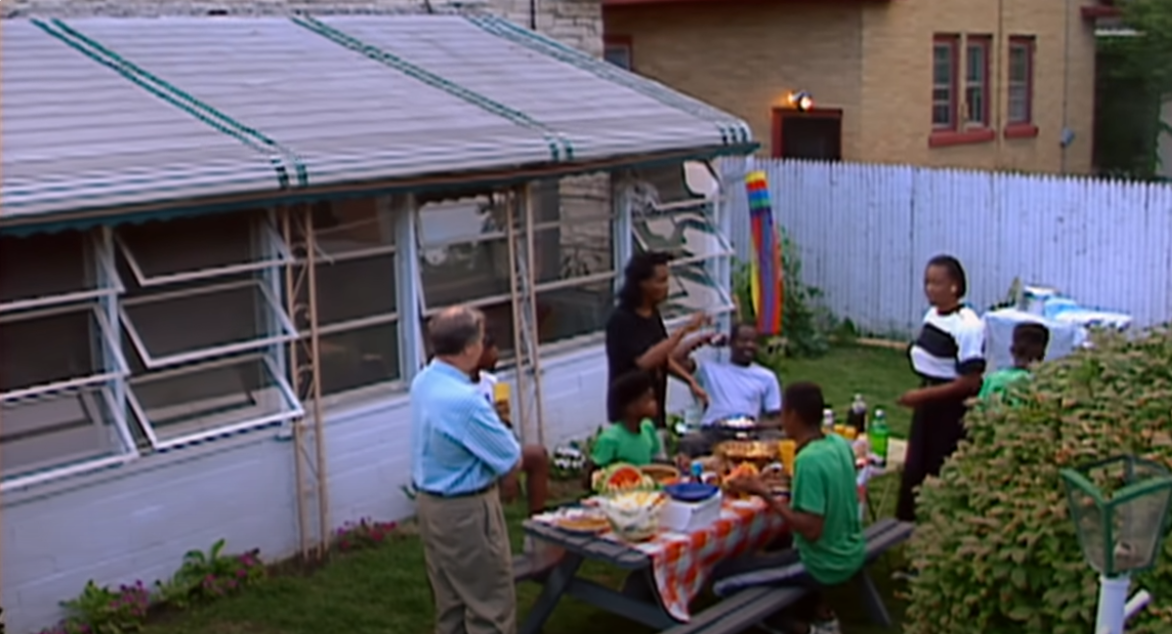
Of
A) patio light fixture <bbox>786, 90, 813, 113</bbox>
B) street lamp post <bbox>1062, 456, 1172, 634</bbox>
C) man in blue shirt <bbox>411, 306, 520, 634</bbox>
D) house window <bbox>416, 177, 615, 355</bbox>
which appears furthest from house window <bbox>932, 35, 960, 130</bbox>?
street lamp post <bbox>1062, 456, 1172, 634</bbox>

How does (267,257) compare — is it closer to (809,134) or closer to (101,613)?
(101,613)

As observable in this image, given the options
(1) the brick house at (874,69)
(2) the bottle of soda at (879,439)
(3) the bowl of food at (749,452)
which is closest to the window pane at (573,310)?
(2) the bottle of soda at (879,439)

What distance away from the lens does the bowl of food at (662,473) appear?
7.31 meters

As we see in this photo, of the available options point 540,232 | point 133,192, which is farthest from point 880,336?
point 133,192

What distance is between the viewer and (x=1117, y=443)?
479cm

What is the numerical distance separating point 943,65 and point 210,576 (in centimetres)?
1361

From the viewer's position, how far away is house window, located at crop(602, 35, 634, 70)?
19.8 meters

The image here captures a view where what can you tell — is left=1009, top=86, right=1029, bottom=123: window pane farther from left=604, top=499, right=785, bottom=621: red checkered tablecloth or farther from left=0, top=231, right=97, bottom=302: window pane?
left=0, top=231, right=97, bottom=302: window pane

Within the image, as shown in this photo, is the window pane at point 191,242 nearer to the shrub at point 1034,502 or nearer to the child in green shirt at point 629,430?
the child in green shirt at point 629,430

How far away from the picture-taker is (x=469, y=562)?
649 centimetres

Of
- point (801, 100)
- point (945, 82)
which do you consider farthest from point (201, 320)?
point (945, 82)

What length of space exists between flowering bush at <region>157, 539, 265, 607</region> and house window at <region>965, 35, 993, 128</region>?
13.7 metres

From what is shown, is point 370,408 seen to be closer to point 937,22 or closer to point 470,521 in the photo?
point 470,521

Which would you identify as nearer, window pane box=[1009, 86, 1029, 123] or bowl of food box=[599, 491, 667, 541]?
bowl of food box=[599, 491, 667, 541]
